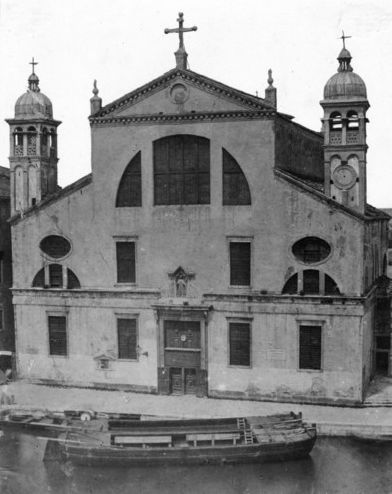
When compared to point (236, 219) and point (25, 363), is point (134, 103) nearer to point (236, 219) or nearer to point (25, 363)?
point (236, 219)

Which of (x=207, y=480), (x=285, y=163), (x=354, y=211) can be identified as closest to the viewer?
(x=207, y=480)

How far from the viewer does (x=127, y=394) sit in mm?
37438

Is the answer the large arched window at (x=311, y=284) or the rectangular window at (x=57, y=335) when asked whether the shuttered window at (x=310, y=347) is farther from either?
the rectangular window at (x=57, y=335)

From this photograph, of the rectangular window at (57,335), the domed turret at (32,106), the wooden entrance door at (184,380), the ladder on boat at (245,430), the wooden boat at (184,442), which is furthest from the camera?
the domed turret at (32,106)

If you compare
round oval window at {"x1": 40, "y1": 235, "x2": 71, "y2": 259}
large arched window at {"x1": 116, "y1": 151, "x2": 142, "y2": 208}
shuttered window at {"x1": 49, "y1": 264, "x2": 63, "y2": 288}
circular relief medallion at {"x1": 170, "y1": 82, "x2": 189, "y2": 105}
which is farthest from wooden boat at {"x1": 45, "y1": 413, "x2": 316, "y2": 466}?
circular relief medallion at {"x1": 170, "y1": 82, "x2": 189, "y2": 105}

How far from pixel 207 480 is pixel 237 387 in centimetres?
864

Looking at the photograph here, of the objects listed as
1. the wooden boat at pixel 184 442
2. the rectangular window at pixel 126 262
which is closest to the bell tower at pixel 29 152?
the rectangular window at pixel 126 262

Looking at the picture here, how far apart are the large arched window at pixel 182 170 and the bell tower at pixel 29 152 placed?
7.04 m

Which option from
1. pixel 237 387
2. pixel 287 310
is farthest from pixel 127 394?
pixel 287 310

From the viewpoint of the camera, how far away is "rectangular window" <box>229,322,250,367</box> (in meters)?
36.1

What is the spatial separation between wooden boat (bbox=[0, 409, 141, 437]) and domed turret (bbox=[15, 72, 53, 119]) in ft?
55.5

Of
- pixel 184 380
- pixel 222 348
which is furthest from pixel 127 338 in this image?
pixel 222 348

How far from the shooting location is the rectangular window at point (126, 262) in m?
37.4

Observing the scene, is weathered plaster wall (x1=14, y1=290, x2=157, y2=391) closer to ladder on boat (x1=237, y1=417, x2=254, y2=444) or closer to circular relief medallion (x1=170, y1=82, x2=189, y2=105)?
ladder on boat (x1=237, y1=417, x2=254, y2=444)
